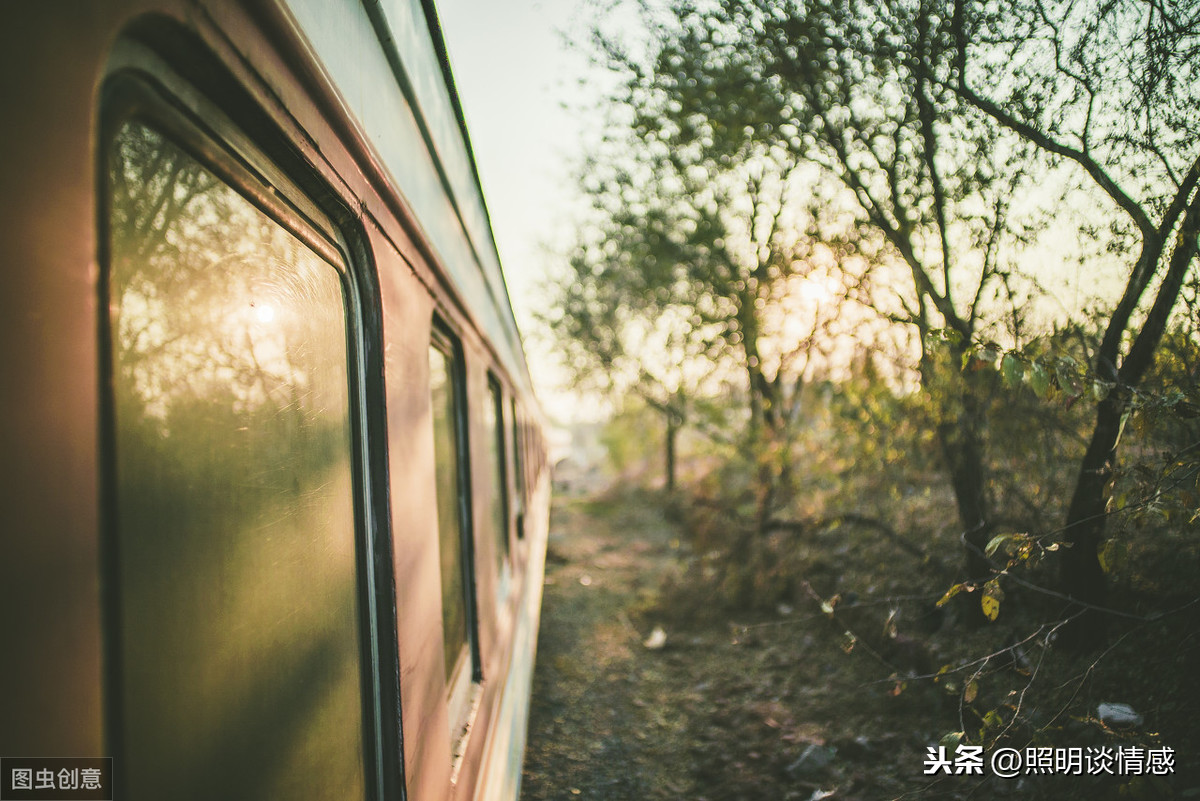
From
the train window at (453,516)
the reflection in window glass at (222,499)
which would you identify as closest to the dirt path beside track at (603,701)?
the train window at (453,516)

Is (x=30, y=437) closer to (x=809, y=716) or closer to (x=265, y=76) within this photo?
(x=265, y=76)

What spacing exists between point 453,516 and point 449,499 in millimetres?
90

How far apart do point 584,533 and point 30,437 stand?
13.1m

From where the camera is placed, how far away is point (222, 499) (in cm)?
80

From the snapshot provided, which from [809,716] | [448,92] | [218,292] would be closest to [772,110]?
A: [448,92]

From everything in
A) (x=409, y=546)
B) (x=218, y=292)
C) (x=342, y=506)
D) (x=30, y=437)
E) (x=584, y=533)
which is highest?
(x=218, y=292)

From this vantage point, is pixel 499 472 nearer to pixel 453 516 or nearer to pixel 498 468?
pixel 498 468

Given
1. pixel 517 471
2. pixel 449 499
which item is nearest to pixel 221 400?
pixel 449 499

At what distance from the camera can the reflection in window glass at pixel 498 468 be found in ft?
11.5

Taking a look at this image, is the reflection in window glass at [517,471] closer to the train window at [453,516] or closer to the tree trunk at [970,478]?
the train window at [453,516]

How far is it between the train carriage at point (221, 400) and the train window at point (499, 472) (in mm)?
1784

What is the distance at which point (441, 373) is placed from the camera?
87.7 inches

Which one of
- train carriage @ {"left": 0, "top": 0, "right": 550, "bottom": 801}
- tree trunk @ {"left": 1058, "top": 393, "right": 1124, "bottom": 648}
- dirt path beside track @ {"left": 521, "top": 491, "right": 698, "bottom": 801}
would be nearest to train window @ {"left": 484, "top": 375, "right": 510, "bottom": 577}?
dirt path beside track @ {"left": 521, "top": 491, "right": 698, "bottom": 801}

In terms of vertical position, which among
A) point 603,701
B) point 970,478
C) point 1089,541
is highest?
point 970,478
